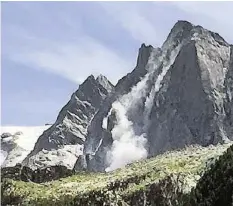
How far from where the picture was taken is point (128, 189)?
80875 mm

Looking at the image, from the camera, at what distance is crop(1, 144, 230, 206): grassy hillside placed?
7700 cm

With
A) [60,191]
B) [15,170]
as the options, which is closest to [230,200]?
[60,191]

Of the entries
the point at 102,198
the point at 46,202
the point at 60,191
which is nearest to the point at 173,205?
the point at 102,198

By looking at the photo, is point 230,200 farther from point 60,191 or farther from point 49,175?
point 49,175

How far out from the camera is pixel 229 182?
5253 cm

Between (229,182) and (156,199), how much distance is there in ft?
80.6

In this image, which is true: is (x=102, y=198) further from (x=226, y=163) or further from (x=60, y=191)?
(x=226, y=163)

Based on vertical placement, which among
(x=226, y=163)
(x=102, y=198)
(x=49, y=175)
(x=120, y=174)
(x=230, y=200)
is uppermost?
(x=49, y=175)

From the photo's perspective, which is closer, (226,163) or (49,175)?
(226,163)

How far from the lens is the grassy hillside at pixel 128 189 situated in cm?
7700

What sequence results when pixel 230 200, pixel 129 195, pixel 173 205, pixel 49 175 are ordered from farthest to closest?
pixel 49 175 < pixel 129 195 < pixel 173 205 < pixel 230 200

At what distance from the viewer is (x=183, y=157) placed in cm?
10038

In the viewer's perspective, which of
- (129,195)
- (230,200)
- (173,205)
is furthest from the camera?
(129,195)

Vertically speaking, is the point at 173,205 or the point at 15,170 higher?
the point at 15,170
